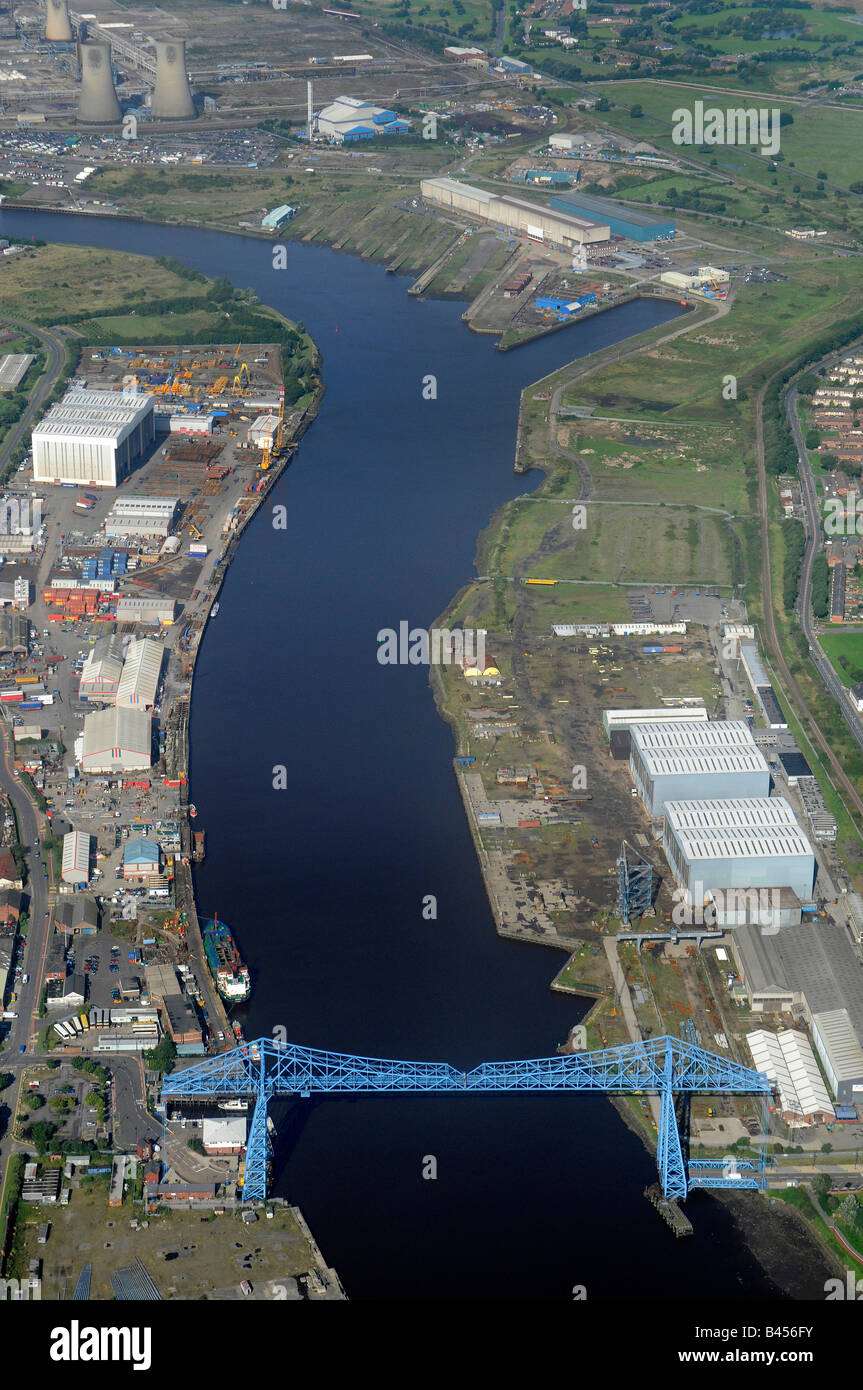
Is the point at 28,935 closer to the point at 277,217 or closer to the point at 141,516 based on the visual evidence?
the point at 141,516

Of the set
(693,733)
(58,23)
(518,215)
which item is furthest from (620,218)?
(58,23)

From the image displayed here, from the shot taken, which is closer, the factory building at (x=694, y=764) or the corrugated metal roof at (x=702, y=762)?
the factory building at (x=694, y=764)

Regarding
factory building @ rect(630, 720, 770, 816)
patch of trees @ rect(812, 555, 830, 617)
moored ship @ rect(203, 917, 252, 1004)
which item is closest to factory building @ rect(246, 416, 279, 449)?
patch of trees @ rect(812, 555, 830, 617)

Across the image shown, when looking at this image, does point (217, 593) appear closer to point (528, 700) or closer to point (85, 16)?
point (528, 700)

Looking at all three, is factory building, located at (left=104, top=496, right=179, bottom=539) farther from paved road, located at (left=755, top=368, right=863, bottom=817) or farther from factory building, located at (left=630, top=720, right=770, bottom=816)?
factory building, located at (left=630, top=720, right=770, bottom=816)

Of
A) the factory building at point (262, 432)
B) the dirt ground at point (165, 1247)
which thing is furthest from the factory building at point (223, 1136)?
the factory building at point (262, 432)

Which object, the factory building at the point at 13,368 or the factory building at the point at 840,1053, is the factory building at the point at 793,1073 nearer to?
the factory building at the point at 840,1053
